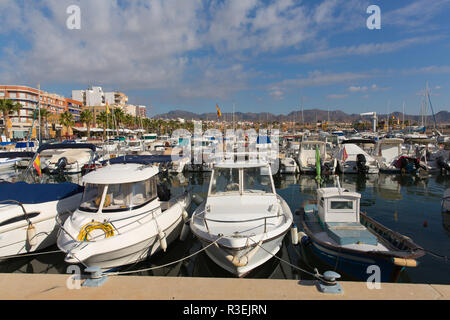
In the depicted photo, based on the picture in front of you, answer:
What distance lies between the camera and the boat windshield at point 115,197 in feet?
27.0

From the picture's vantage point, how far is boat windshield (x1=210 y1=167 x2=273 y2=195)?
371 inches

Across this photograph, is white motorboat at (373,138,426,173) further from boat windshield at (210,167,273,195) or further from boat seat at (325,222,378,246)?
boat windshield at (210,167,273,195)

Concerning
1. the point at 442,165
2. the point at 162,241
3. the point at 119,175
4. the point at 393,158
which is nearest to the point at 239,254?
the point at 162,241

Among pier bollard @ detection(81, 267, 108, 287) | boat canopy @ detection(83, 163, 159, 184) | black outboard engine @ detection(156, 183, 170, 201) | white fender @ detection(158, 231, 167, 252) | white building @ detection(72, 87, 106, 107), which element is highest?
white building @ detection(72, 87, 106, 107)

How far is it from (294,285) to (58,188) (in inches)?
365

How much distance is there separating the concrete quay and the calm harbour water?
0.79 metres

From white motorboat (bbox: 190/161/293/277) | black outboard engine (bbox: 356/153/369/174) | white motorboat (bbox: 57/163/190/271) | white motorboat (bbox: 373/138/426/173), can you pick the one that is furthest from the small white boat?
white motorboat (bbox: 57/163/190/271)

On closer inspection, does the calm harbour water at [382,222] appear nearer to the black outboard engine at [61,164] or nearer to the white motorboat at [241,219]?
the white motorboat at [241,219]

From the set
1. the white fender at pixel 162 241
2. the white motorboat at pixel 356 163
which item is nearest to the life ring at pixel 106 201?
the white fender at pixel 162 241

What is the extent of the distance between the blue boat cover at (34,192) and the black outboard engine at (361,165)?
2309 cm

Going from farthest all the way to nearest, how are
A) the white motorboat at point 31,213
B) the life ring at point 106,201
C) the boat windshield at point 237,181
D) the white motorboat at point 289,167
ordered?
the white motorboat at point 289,167 < the boat windshield at point 237,181 < the life ring at point 106,201 < the white motorboat at point 31,213

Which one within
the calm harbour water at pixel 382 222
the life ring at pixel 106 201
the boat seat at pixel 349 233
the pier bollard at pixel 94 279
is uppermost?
the life ring at pixel 106 201

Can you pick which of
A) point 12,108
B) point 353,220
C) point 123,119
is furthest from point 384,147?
point 123,119

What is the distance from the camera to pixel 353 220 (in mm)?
8383
